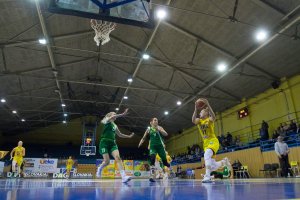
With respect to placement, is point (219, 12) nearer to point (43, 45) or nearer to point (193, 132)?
point (43, 45)

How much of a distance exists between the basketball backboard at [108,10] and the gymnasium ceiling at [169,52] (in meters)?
1.51

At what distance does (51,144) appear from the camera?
38.6 meters

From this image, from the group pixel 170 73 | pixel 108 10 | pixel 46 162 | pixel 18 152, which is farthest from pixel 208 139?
pixel 46 162

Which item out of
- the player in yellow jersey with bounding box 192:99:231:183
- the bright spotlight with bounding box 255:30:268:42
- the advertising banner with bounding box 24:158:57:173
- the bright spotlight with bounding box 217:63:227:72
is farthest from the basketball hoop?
the advertising banner with bounding box 24:158:57:173

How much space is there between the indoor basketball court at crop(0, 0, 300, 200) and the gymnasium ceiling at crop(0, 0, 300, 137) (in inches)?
2.7

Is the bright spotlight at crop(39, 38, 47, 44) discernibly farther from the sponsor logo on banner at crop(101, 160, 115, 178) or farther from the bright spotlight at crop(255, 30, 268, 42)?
the sponsor logo on banner at crop(101, 160, 115, 178)

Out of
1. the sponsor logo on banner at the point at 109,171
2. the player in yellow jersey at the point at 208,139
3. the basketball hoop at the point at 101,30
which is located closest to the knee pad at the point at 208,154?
the player in yellow jersey at the point at 208,139

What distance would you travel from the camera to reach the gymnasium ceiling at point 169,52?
12.2 meters

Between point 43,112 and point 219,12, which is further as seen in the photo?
point 43,112

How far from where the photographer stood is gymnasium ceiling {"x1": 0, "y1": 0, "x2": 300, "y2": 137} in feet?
40.0

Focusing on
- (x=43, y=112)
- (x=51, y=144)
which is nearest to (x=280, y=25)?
(x=43, y=112)

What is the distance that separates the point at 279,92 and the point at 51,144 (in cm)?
3311

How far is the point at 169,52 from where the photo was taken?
16266 mm

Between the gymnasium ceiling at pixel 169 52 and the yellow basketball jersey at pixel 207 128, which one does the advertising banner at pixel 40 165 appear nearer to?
the gymnasium ceiling at pixel 169 52
